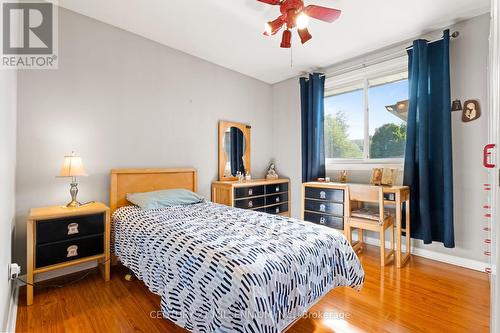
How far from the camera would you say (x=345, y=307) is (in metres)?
1.85

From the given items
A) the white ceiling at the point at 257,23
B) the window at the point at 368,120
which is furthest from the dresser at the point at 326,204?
the white ceiling at the point at 257,23

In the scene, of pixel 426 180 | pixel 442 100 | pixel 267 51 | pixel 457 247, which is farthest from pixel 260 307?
pixel 267 51

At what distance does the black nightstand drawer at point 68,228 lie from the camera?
192 centimetres

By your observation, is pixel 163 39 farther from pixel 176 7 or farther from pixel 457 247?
pixel 457 247

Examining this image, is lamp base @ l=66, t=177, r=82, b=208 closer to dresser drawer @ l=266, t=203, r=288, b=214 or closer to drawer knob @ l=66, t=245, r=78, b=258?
drawer knob @ l=66, t=245, r=78, b=258

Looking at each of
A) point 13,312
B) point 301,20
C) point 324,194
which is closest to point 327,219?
point 324,194

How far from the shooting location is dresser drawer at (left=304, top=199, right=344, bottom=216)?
3.03 metres

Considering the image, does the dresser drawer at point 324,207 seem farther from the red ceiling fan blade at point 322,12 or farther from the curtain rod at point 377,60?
the red ceiling fan blade at point 322,12

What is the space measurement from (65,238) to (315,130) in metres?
3.27

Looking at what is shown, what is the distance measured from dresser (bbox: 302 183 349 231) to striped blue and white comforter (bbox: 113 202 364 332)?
1.25 metres

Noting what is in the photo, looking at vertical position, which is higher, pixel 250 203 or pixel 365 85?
pixel 365 85

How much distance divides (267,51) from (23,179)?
298 cm

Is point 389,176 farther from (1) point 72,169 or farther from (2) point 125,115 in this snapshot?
(1) point 72,169

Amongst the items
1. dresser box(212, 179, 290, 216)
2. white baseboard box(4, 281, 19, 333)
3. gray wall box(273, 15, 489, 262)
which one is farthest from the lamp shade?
gray wall box(273, 15, 489, 262)
